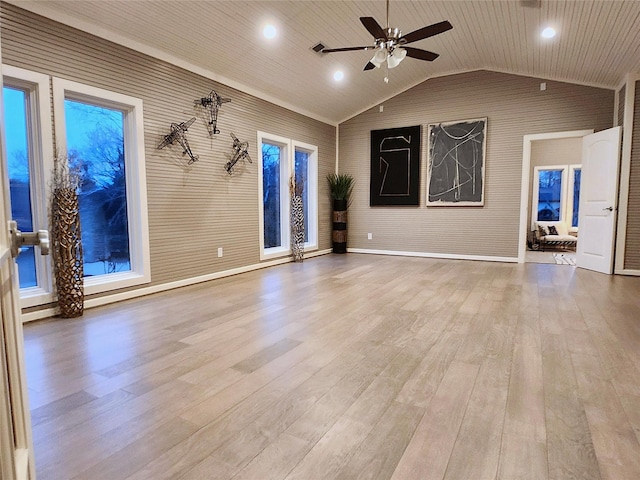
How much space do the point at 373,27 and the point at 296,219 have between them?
369 centimetres

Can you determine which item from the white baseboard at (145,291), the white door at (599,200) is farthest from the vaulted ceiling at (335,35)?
the white baseboard at (145,291)

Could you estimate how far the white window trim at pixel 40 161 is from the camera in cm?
319

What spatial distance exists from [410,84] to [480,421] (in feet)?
21.7

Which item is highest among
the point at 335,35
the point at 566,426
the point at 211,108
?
the point at 335,35

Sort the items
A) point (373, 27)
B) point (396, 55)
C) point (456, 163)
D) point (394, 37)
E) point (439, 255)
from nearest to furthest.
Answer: point (373, 27)
point (394, 37)
point (396, 55)
point (456, 163)
point (439, 255)

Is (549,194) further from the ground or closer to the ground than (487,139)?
closer to the ground

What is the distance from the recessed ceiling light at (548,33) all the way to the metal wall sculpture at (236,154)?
161 inches

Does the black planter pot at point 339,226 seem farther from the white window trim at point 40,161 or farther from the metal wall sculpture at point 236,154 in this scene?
the white window trim at point 40,161

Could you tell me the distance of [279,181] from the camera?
6.50 meters

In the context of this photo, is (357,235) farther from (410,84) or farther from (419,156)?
(410,84)

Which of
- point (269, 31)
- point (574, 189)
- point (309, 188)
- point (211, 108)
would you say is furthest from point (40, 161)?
point (574, 189)

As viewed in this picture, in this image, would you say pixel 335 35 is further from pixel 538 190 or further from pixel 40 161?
pixel 538 190

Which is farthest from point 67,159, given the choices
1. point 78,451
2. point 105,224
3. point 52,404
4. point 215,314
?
point 78,451

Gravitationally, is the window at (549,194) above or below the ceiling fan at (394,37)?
below
